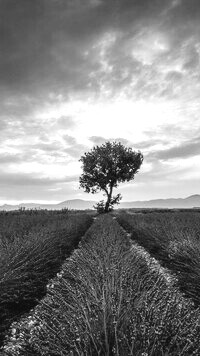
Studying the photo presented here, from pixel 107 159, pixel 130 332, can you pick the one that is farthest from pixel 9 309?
pixel 107 159

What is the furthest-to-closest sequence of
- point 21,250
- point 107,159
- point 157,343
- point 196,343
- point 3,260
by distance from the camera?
1. point 107,159
2. point 21,250
3. point 3,260
4. point 196,343
5. point 157,343

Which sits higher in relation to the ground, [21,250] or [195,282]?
[21,250]

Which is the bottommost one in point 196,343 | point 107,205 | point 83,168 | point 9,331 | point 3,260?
point 9,331

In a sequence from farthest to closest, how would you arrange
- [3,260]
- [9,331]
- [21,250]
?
1. [21,250]
2. [3,260]
3. [9,331]

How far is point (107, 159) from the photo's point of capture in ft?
119

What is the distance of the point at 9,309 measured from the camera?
11.9 ft

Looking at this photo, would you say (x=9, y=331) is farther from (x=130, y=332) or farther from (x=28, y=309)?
(x=130, y=332)

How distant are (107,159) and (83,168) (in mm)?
3314

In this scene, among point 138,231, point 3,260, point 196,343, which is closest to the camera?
point 196,343

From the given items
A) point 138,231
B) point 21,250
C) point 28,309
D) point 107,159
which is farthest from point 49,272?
point 107,159

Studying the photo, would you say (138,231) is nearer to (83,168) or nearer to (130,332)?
(130,332)

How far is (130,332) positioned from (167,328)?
25cm

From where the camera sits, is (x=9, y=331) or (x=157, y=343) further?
(x=9, y=331)

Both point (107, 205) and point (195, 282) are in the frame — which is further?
point (107, 205)
